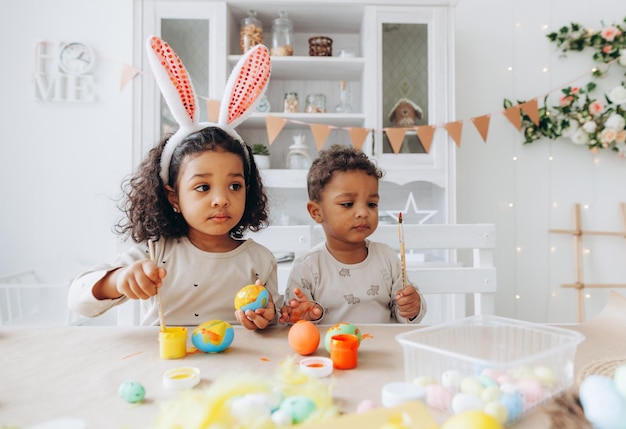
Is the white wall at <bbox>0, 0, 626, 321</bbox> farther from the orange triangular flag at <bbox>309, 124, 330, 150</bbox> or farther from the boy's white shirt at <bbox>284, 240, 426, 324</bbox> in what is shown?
the boy's white shirt at <bbox>284, 240, 426, 324</bbox>

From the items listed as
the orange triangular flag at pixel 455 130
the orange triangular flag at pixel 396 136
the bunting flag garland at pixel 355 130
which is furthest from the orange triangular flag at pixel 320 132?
the orange triangular flag at pixel 455 130

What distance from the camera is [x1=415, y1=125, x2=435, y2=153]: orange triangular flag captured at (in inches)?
85.7

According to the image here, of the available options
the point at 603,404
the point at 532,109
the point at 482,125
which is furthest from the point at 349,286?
the point at 532,109

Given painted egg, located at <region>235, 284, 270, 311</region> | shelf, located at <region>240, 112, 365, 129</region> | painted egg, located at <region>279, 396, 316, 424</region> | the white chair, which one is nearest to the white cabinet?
shelf, located at <region>240, 112, 365, 129</region>

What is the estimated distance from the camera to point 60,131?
7.86 ft

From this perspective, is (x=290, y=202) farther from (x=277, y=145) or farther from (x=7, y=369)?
(x=7, y=369)

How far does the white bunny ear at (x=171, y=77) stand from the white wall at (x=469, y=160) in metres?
1.60

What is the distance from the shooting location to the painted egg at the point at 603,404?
0.43 m

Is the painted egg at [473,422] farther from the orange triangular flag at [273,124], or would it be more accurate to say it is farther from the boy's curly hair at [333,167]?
the orange triangular flag at [273,124]

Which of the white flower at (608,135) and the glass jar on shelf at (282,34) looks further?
the white flower at (608,135)

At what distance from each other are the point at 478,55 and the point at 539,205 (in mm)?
919

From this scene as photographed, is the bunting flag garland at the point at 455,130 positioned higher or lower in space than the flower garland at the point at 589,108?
lower

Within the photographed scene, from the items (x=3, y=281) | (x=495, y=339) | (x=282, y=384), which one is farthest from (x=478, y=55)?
(x=3, y=281)

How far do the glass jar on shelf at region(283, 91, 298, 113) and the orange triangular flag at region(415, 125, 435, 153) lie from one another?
0.61 metres
